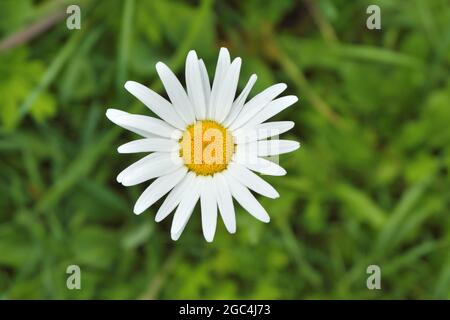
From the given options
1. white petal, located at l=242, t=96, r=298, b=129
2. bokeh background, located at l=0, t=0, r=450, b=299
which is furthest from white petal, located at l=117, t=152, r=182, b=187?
bokeh background, located at l=0, t=0, r=450, b=299

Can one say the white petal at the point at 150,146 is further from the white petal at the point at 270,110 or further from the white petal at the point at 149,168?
the white petal at the point at 270,110

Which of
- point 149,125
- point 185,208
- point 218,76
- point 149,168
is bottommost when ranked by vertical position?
point 185,208

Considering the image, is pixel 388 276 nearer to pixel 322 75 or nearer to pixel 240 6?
pixel 322 75

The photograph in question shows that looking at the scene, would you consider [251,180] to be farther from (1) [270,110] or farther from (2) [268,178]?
(2) [268,178]

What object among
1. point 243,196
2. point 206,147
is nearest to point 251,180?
point 243,196

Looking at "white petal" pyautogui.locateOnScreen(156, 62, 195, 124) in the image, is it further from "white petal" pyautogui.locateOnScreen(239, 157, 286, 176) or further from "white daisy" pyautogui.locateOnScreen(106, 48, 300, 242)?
"white petal" pyautogui.locateOnScreen(239, 157, 286, 176)

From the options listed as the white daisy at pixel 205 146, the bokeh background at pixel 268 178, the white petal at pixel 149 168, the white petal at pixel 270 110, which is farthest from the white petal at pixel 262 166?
the bokeh background at pixel 268 178
